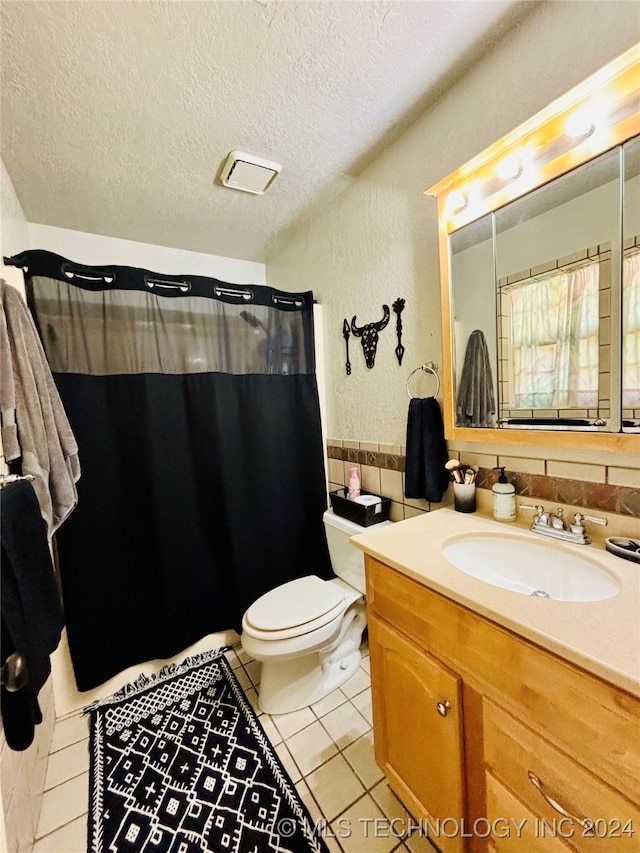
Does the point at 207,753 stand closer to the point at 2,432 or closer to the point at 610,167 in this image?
the point at 2,432

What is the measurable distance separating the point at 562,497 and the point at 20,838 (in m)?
1.81

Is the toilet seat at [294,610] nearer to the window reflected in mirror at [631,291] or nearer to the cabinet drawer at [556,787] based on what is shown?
the cabinet drawer at [556,787]

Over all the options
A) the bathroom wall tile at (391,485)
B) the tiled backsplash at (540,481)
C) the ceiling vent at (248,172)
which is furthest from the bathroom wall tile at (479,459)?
the ceiling vent at (248,172)

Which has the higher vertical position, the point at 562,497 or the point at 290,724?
the point at 562,497

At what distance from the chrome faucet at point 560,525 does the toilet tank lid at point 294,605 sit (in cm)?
88

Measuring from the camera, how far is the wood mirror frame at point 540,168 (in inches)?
33.3

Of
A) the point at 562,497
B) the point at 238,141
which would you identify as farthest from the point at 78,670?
the point at 238,141

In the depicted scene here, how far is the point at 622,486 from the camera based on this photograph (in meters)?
0.93

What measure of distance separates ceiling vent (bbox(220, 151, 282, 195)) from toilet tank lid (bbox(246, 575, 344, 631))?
1.91 m

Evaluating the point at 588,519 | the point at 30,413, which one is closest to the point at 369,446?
the point at 588,519

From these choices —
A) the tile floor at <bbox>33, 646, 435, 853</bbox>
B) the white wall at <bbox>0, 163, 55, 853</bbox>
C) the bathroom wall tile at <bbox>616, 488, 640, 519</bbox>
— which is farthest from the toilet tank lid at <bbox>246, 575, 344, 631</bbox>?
the bathroom wall tile at <bbox>616, 488, 640, 519</bbox>

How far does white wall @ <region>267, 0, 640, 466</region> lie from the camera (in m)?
0.95

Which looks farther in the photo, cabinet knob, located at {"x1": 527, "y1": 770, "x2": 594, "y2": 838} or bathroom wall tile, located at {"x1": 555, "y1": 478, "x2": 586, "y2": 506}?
bathroom wall tile, located at {"x1": 555, "y1": 478, "x2": 586, "y2": 506}

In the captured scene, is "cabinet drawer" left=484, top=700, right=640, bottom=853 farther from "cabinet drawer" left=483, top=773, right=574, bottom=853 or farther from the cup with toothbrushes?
the cup with toothbrushes
